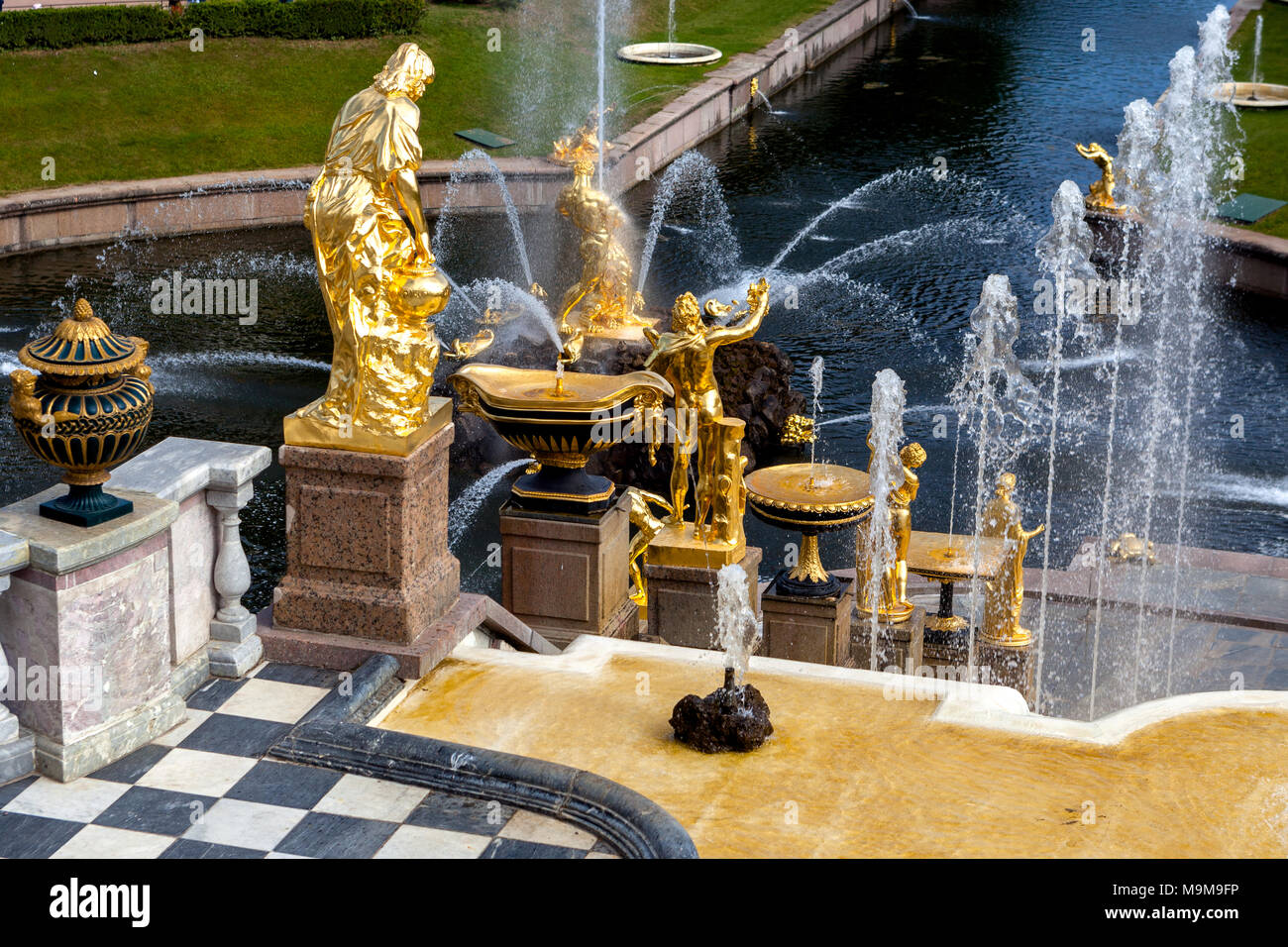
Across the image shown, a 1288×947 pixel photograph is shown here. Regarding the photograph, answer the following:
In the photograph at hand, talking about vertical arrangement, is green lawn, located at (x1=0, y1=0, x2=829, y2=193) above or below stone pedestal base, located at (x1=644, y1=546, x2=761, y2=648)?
above

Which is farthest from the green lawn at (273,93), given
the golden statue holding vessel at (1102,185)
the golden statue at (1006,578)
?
the golden statue at (1006,578)

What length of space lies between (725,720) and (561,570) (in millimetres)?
2611

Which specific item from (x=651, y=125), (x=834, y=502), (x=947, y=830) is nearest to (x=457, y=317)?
(x=651, y=125)

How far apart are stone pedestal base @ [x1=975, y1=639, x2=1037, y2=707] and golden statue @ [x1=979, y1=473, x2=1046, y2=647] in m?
0.04

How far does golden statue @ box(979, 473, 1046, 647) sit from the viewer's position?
11625 millimetres

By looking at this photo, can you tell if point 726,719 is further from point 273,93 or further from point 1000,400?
point 273,93

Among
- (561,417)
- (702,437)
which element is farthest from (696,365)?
(561,417)

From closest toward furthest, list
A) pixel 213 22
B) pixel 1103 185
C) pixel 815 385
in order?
pixel 815 385 < pixel 1103 185 < pixel 213 22

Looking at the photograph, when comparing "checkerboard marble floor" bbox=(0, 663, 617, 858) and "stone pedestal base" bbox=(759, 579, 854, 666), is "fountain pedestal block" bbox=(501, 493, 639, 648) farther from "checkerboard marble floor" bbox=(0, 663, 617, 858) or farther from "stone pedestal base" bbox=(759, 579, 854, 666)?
"checkerboard marble floor" bbox=(0, 663, 617, 858)

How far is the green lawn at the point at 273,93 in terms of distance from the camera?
2686 centimetres

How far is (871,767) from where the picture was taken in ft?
28.5

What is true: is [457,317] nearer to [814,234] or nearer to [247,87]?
Result: [814,234]

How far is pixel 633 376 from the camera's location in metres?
10.9

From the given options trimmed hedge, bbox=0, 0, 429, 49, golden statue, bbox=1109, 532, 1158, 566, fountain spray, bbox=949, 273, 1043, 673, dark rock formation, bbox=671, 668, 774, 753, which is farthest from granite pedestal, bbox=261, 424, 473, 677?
trimmed hedge, bbox=0, 0, 429, 49
